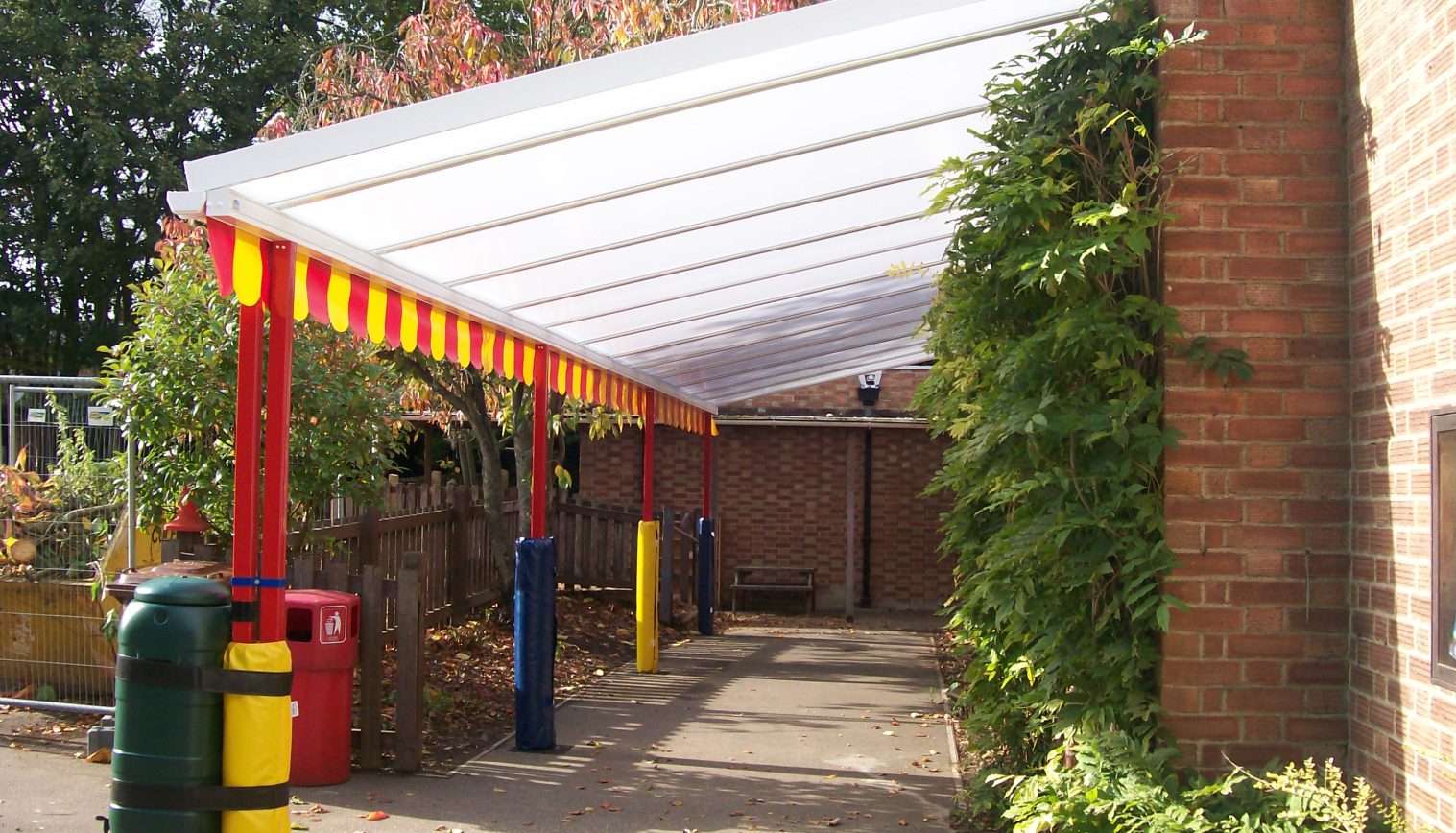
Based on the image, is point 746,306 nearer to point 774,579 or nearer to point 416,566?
point 416,566

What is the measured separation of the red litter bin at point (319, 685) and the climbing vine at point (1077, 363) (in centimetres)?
371

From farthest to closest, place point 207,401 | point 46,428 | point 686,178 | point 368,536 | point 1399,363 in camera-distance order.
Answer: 1. point 368,536
2. point 46,428
3. point 207,401
4. point 686,178
5. point 1399,363

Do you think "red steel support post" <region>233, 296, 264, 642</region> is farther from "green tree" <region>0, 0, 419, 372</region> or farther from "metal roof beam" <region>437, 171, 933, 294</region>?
"green tree" <region>0, 0, 419, 372</region>

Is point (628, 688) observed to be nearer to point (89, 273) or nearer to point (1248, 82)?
point (1248, 82)

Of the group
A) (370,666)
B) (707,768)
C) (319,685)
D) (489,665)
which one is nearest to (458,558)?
(489,665)

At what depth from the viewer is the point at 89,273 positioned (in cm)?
2327

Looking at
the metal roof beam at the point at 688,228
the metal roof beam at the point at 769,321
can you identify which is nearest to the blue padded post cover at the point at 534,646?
the metal roof beam at the point at 688,228

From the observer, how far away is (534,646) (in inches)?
321

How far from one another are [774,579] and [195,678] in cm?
1439

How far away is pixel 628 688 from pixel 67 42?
1723cm

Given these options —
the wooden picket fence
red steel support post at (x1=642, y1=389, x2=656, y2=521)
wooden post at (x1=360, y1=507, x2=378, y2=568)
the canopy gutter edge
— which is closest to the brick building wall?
the wooden picket fence

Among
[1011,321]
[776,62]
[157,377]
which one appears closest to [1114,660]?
[1011,321]

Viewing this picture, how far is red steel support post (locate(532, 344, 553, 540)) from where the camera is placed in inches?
331

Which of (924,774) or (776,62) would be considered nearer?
(776,62)
